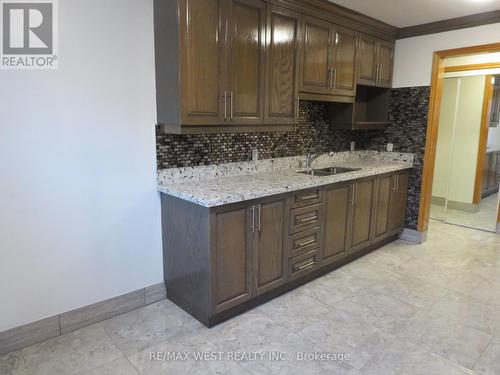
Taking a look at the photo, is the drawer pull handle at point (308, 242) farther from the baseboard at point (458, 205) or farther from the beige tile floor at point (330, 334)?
the baseboard at point (458, 205)

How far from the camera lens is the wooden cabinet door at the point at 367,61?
12.0ft

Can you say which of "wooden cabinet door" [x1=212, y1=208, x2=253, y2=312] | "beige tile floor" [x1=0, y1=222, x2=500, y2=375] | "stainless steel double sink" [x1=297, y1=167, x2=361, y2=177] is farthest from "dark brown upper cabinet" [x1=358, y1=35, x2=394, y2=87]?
"wooden cabinet door" [x1=212, y1=208, x2=253, y2=312]

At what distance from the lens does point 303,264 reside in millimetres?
2949

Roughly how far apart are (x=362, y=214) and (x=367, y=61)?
1643 mm

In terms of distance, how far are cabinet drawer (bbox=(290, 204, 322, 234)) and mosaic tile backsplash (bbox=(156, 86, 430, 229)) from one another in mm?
712

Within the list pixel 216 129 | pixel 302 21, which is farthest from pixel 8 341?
pixel 302 21

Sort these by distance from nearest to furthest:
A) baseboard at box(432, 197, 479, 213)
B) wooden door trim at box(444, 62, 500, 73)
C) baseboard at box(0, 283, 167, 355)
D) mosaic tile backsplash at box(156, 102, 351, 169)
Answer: baseboard at box(0, 283, 167, 355) → mosaic tile backsplash at box(156, 102, 351, 169) → wooden door trim at box(444, 62, 500, 73) → baseboard at box(432, 197, 479, 213)

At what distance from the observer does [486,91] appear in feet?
15.4

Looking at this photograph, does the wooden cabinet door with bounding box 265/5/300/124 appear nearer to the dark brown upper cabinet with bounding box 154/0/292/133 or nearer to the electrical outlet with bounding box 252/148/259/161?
the dark brown upper cabinet with bounding box 154/0/292/133

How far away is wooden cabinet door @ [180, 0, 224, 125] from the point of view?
7.38ft

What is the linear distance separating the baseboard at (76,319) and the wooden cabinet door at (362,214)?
1906 millimetres

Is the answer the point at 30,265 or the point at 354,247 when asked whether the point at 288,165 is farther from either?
the point at 30,265

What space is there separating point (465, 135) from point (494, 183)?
78cm

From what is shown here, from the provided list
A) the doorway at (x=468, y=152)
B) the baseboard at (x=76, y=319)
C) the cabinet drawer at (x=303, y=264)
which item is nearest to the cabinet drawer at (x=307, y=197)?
the cabinet drawer at (x=303, y=264)
